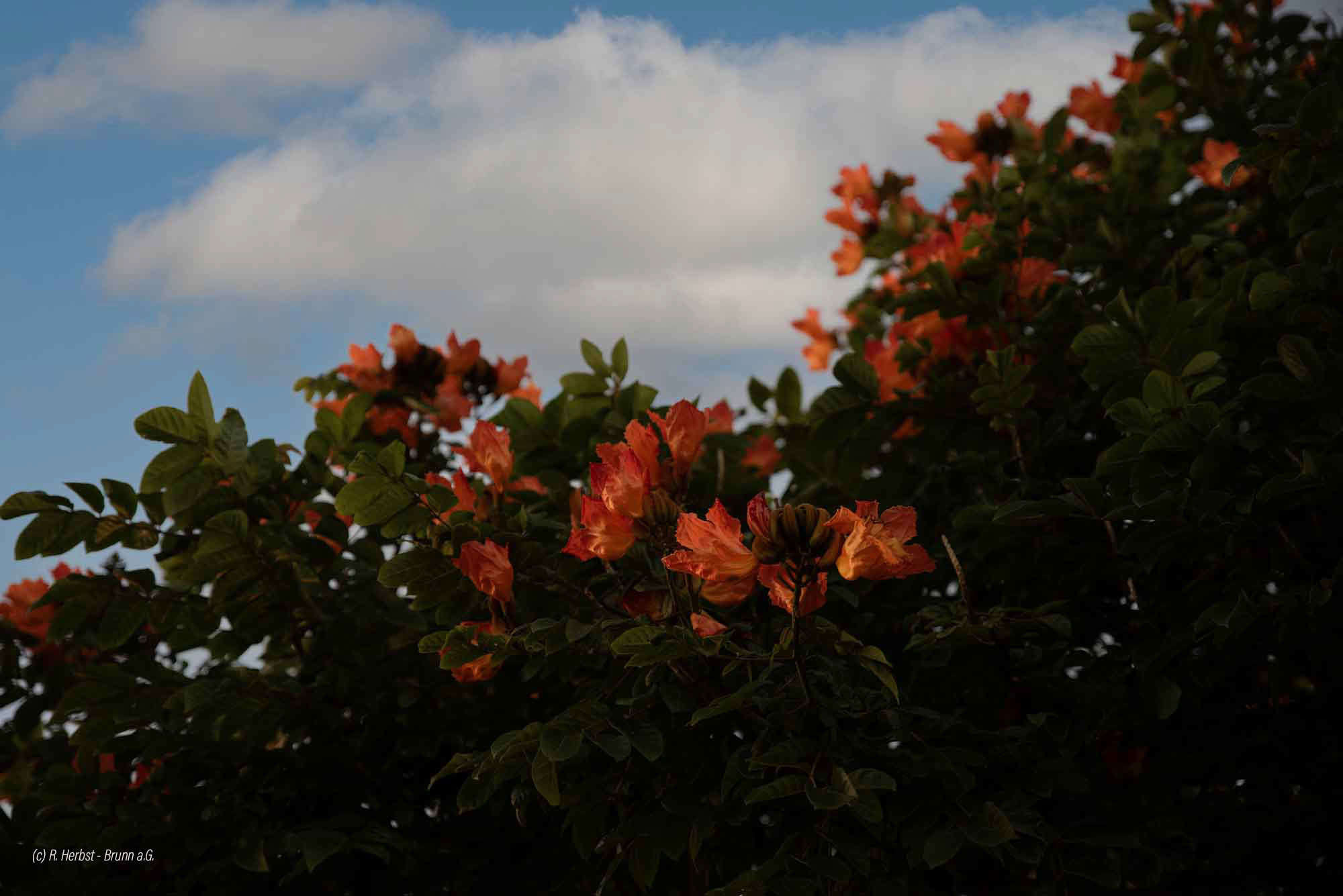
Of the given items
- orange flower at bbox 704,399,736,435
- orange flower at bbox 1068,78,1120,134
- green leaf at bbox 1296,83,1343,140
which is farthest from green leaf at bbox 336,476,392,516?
orange flower at bbox 1068,78,1120,134

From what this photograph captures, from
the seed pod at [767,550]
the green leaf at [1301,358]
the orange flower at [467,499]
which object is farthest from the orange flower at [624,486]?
the green leaf at [1301,358]

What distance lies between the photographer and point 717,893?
1379 millimetres

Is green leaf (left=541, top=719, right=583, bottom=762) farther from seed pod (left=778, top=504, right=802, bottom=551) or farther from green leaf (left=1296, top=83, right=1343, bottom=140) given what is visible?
green leaf (left=1296, top=83, right=1343, bottom=140)

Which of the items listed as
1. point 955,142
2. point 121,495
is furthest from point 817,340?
point 121,495

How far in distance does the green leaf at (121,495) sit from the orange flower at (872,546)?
133cm

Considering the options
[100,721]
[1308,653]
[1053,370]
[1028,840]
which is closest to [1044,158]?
[1053,370]

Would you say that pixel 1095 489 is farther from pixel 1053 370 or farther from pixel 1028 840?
pixel 1053 370

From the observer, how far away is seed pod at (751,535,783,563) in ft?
4.12

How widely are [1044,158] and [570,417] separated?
1.38 metres

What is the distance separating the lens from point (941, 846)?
1.42 m

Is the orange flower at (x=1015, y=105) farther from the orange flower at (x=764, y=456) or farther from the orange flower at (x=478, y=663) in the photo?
the orange flower at (x=478, y=663)

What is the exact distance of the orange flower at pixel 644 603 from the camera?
1587mm

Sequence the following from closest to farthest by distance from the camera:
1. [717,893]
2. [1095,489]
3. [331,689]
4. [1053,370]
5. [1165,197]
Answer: [717,893], [1095,489], [331,689], [1053,370], [1165,197]

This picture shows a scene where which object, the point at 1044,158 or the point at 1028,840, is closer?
the point at 1028,840
